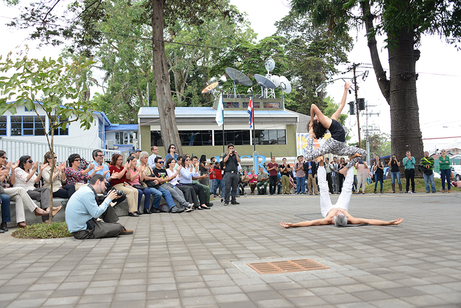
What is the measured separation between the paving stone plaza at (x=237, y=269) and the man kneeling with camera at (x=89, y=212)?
0.20 metres

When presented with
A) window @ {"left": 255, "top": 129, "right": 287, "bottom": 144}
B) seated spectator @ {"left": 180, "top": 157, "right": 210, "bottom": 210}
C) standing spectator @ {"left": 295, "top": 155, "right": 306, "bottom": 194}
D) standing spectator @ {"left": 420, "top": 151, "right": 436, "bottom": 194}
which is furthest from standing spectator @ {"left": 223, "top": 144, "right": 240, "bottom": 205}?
window @ {"left": 255, "top": 129, "right": 287, "bottom": 144}

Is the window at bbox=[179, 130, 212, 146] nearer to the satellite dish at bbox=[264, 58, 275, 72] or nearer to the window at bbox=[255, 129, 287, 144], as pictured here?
the window at bbox=[255, 129, 287, 144]

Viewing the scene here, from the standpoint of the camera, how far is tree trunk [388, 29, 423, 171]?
57.7ft

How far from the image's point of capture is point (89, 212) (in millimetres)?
5984

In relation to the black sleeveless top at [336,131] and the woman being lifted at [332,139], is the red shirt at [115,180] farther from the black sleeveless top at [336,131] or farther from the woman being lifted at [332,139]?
the black sleeveless top at [336,131]

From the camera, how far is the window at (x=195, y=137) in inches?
1212

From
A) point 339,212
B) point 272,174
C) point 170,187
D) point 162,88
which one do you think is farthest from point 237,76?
point 339,212

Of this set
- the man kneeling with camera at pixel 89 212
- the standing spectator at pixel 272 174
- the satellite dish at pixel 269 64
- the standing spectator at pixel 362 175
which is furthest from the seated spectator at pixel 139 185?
the satellite dish at pixel 269 64

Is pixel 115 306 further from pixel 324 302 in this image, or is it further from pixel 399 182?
pixel 399 182

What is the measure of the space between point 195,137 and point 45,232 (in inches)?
973

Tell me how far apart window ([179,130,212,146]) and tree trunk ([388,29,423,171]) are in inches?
653

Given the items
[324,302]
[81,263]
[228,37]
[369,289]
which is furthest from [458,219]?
[228,37]

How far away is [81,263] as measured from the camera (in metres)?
4.44

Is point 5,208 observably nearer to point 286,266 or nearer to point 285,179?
point 286,266
